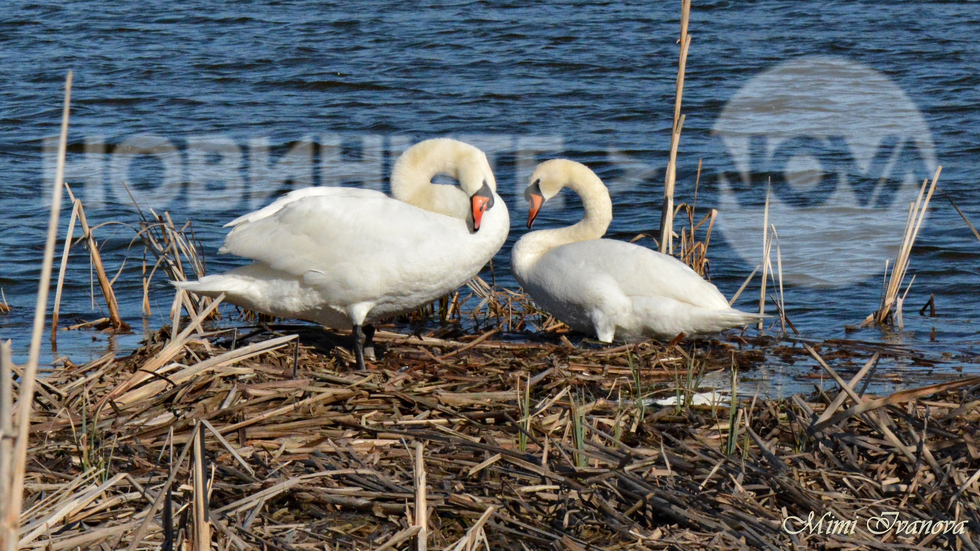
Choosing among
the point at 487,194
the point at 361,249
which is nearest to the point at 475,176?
the point at 487,194

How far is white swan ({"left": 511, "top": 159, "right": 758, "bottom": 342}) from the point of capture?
19.1 feet

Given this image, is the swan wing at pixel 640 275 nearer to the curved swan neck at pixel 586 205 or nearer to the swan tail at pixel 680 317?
the swan tail at pixel 680 317

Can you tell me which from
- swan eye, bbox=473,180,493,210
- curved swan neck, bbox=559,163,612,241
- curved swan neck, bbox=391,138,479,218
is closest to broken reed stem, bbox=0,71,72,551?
swan eye, bbox=473,180,493,210

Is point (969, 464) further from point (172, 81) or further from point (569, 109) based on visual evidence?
point (172, 81)

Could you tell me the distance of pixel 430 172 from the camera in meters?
5.64

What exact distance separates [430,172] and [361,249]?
28.7 inches

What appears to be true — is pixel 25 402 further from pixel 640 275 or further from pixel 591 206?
pixel 591 206

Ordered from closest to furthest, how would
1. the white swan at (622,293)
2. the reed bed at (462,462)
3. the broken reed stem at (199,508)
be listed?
the broken reed stem at (199,508)
the reed bed at (462,462)
the white swan at (622,293)

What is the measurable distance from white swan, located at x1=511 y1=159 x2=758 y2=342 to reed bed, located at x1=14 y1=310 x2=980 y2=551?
1185mm

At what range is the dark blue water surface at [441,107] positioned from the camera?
8.96 metres

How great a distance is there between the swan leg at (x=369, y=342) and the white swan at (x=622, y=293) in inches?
42.4

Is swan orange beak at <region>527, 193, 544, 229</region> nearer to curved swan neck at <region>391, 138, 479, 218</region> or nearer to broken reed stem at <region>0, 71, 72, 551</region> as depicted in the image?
curved swan neck at <region>391, 138, 479, 218</region>

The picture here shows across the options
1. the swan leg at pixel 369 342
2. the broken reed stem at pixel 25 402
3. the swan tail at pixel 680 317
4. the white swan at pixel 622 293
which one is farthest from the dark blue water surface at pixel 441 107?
the broken reed stem at pixel 25 402

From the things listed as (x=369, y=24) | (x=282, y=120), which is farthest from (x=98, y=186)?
(x=369, y=24)
